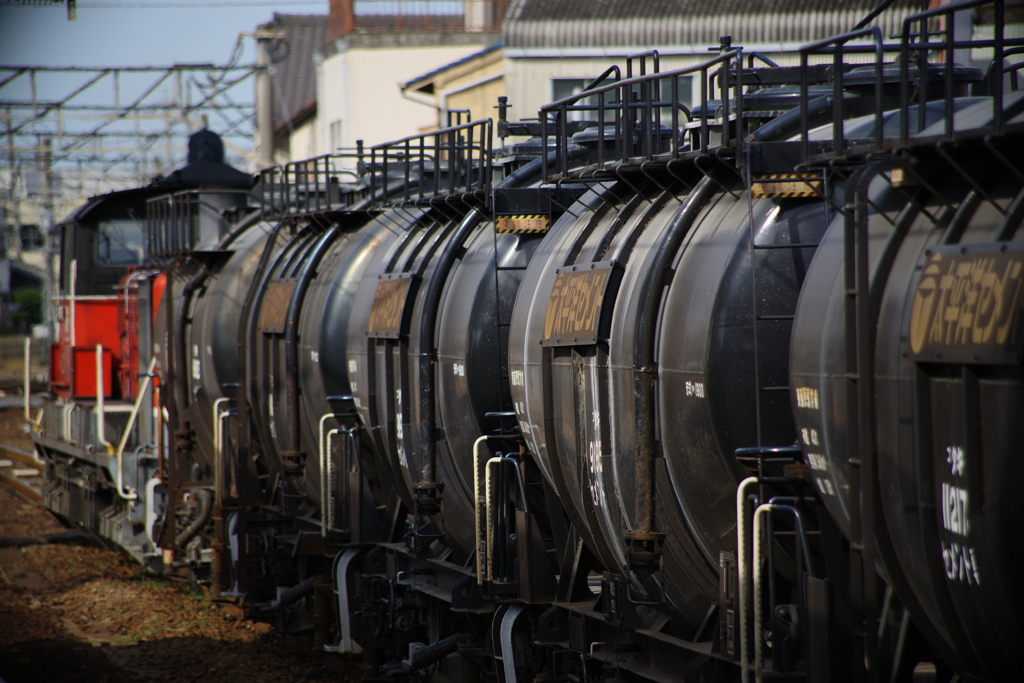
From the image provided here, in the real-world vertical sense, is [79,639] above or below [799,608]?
below

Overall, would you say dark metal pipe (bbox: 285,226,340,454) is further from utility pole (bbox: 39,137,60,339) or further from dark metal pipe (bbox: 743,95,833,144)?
utility pole (bbox: 39,137,60,339)

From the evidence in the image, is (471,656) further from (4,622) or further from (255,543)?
(4,622)

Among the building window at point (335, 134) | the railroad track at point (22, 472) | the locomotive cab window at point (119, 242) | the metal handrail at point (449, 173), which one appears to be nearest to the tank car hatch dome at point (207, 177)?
the locomotive cab window at point (119, 242)

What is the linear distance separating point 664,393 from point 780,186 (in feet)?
4.04

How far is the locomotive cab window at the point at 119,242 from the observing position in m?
22.0

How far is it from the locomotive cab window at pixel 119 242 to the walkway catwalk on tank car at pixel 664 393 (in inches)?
334

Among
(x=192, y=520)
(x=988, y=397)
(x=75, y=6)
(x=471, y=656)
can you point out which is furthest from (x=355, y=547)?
(x=988, y=397)

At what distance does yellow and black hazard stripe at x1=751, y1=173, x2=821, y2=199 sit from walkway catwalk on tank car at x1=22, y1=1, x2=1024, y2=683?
18 millimetres

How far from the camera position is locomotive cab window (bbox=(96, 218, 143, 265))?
22.0m

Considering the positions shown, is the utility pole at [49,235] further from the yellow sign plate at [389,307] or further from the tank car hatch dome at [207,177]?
the yellow sign plate at [389,307]

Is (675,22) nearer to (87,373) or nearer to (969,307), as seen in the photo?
(87,373)

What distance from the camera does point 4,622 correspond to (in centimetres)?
1470

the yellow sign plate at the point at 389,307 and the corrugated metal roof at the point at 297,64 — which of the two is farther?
the corrugated metal roof at the point at 297,64

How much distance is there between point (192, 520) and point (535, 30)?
1228 cm
